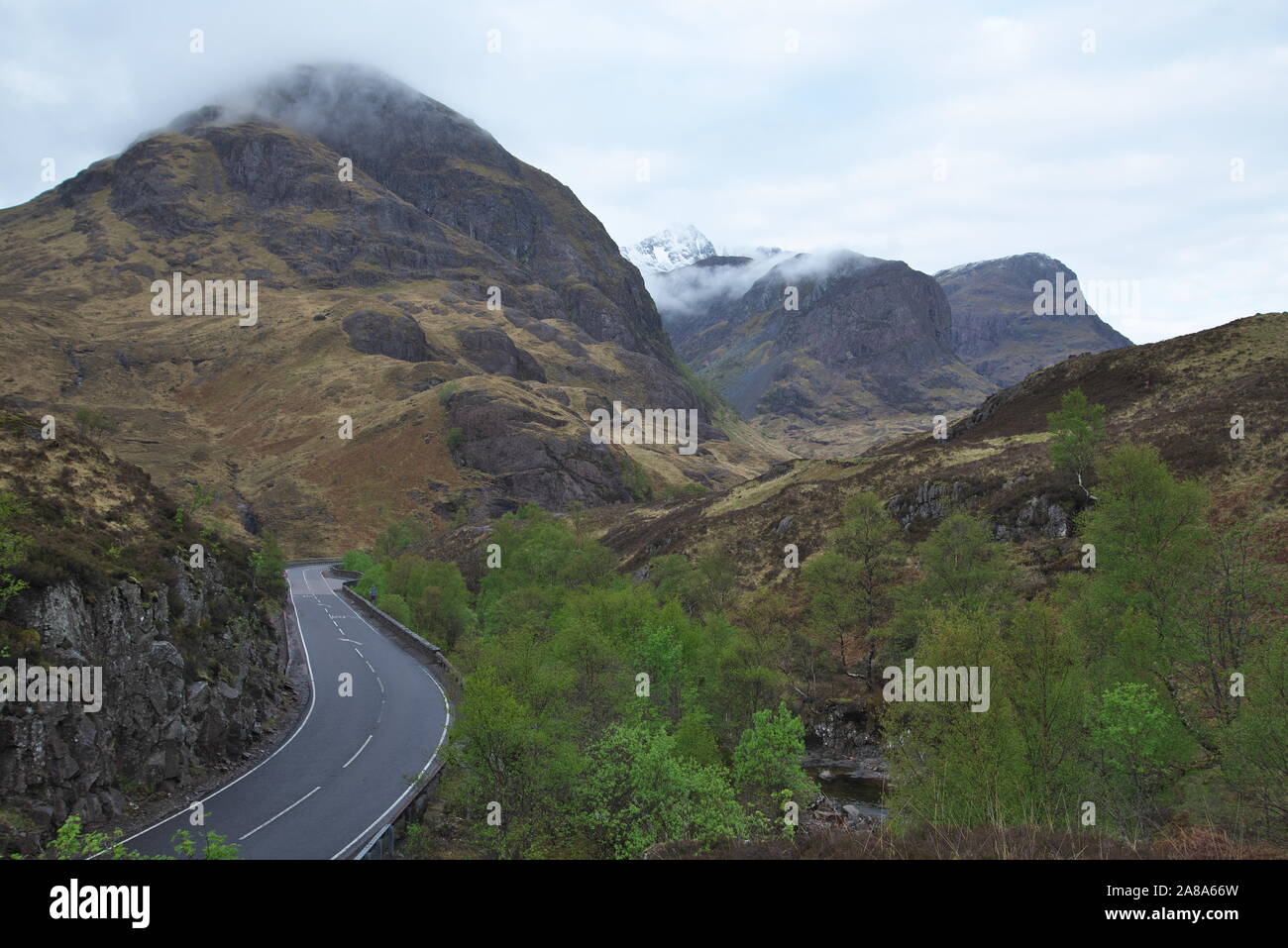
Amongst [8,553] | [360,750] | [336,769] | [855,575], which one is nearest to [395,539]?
[855,575]

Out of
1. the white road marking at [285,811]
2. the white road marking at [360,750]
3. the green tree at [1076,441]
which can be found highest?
the green tree at [1076,441]

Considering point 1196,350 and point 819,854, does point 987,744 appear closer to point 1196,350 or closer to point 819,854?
point 819,854

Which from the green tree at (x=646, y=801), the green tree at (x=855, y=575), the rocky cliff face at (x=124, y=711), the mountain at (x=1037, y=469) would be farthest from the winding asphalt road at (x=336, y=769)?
the mountain at (x=1037, y=469)

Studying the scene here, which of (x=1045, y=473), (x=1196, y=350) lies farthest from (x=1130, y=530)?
(x=1196, y=350)

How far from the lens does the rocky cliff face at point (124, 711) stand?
1942cm

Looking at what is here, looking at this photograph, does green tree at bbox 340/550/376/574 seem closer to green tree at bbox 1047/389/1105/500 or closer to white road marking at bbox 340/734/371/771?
white road marking at bbox 340/734/371/771

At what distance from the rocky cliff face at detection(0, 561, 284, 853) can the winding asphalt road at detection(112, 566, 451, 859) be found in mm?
1948

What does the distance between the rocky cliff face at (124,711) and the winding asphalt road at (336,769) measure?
1.95 meters

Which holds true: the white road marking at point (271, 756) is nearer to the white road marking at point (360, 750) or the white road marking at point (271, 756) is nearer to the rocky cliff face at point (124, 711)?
the rocky cliff face at point (124, 711)

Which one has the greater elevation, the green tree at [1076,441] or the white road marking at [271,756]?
the green tree at [1076,441]

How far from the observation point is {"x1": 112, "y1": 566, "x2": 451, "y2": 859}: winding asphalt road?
21.8m

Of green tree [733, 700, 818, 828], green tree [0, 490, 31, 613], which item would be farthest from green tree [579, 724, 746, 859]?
green tree [0, 490, 31, 613]
